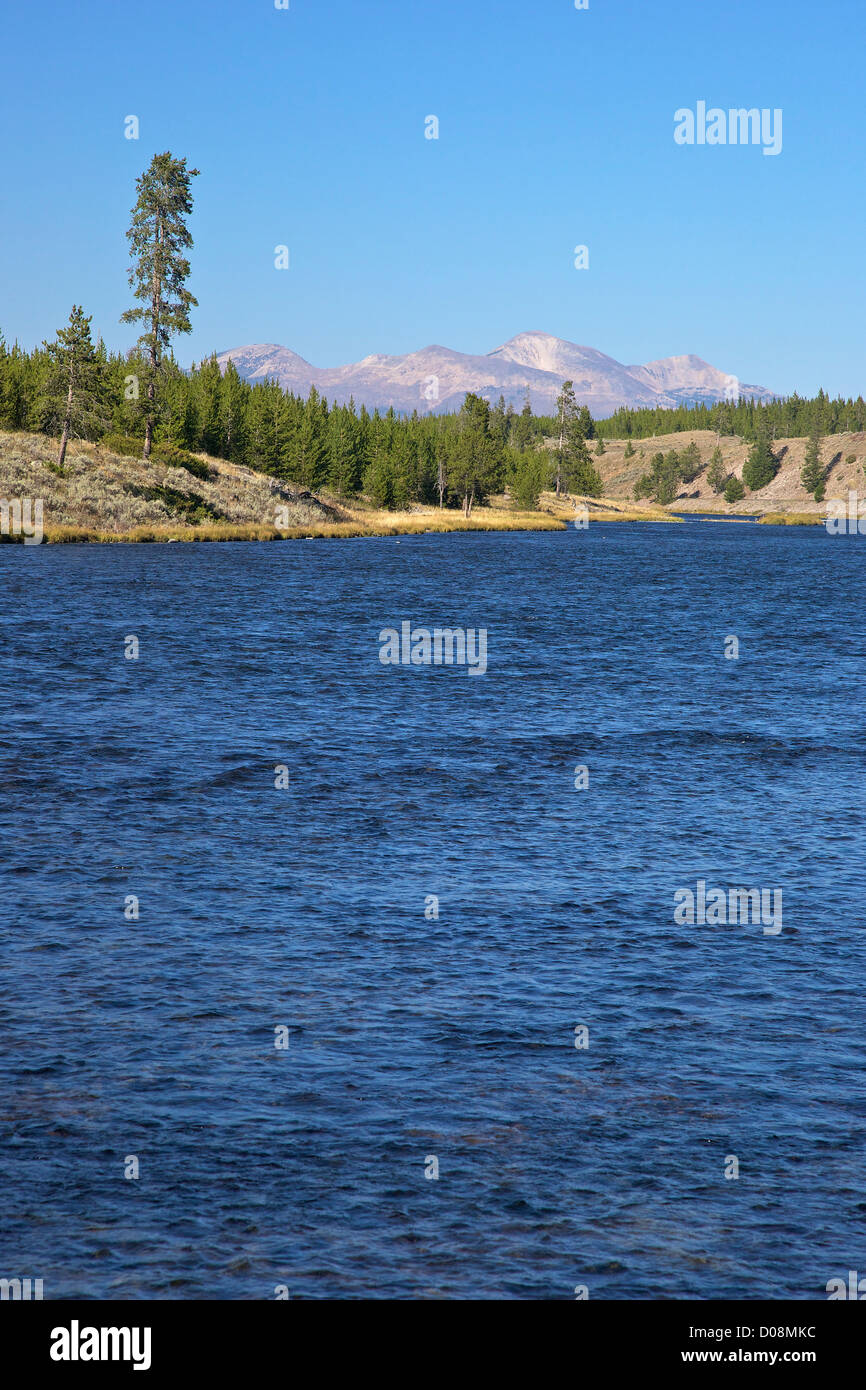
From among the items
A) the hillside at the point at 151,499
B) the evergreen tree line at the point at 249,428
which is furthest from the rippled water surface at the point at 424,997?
the evergreen tree line at the point at 249,428

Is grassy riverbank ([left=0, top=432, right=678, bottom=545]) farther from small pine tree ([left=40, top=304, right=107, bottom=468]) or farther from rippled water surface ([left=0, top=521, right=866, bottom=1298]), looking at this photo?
rippled water surface ([left=0, top=521, right=866, bottom=1298])

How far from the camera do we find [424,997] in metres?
14.3

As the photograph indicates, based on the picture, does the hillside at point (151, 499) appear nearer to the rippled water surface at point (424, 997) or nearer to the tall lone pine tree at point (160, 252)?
the tall lone pine tree at point (160, 252)

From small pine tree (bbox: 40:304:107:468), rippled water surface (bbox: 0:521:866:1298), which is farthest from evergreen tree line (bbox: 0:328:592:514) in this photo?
rippled water surface (bbox: 0:521:866:1298)

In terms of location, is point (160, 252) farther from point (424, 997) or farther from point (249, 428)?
point (424, 997)

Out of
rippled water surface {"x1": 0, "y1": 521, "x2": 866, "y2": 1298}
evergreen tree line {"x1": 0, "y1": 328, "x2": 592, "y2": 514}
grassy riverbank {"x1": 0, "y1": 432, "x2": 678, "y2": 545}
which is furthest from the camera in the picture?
evergreen tree line {"x1": 0, "y1": 328, "x2": 592, "y2": 514}

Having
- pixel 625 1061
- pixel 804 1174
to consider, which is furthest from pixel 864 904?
pixel 804 1174

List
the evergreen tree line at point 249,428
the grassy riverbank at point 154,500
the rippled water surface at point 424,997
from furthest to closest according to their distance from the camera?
the evergreen tree line at point 249,428 → the grassy riverbank at point 154,500 → the rippled water surface at point 424,997

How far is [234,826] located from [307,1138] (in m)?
10.5

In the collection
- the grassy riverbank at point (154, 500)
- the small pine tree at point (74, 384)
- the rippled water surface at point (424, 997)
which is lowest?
the rippled water surface at point (424, 997)

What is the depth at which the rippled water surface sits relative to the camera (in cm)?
973

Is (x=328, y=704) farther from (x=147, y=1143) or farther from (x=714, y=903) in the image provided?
(x=147, y=1143)

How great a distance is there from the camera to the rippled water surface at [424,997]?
973 centimetres

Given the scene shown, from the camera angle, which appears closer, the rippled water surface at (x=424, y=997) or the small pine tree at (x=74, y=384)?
the rippled water surface at (x=424, y=997)
